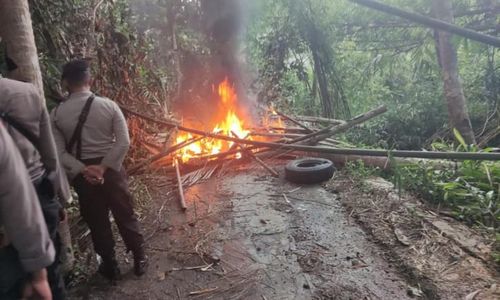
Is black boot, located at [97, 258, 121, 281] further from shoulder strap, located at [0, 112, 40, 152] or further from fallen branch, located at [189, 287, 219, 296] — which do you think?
shoulder strap, located at [0, 112, 40, 152]

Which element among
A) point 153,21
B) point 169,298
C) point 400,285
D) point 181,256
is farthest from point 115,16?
point 153,21

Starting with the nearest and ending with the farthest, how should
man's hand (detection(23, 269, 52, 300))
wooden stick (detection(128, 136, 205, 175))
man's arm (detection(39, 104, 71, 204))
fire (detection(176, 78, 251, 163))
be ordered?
man's hand (detection(23, 269, 52, 300)), man's arm (detection(39, 104, 71, 204)), wooden stick (detection(128, 136, 205, 175)), fire (detection(176, 78, 251, 163))

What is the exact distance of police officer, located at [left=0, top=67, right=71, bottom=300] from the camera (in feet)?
6.73

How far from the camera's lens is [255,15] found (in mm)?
10930

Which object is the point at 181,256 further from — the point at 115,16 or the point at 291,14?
the point at 291,14

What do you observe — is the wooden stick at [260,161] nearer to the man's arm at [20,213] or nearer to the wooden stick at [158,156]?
the wooden stick at [158,156]

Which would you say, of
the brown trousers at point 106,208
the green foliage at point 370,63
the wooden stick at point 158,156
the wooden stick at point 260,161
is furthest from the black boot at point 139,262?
the green foliage at point 370,63

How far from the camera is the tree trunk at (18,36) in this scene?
3.13 meters

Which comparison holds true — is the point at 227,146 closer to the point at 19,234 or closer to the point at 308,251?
the point at 308,251

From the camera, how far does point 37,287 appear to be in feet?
5.90

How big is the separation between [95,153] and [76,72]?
0.80 meters

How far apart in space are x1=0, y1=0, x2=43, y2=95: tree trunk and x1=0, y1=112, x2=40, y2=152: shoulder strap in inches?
54.0

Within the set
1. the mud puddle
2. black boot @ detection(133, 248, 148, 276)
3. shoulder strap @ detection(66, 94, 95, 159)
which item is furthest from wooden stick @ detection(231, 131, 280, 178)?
shoulder strap @ detection(66, 94, 95, 159)

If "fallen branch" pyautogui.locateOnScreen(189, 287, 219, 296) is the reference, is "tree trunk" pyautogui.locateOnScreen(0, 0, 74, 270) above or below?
above
